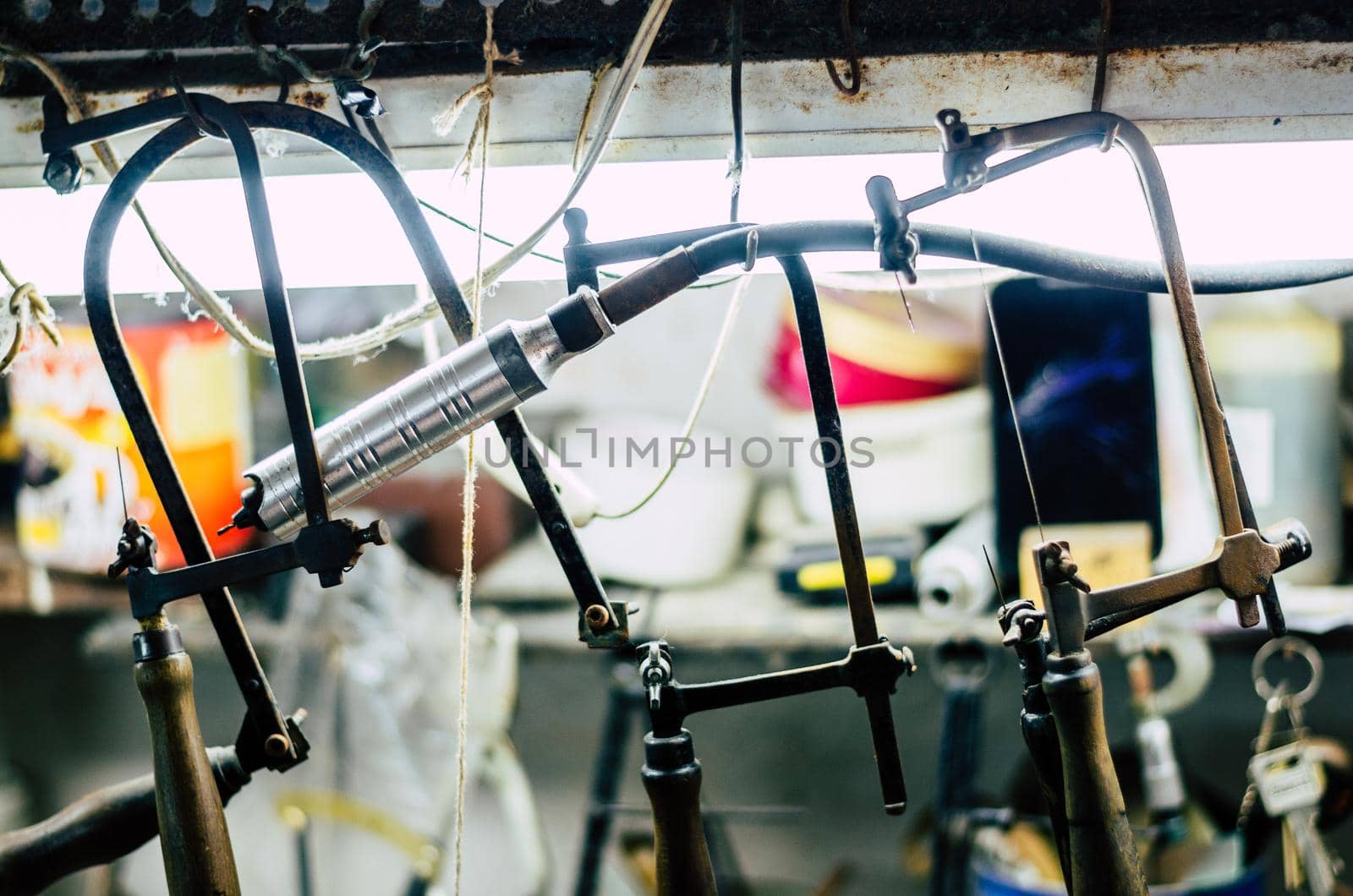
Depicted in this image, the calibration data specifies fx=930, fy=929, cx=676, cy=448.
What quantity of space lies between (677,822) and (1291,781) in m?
1.30

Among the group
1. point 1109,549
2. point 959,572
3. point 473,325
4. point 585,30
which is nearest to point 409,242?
point 473,325

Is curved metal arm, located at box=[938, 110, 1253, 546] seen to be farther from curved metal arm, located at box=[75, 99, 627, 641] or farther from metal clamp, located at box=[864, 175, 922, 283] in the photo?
curved metal arm, located at box=[75, 99, 627, 641]

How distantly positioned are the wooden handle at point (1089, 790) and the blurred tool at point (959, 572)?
1.07 metres

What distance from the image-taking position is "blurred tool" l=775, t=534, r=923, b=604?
1554 millimetres

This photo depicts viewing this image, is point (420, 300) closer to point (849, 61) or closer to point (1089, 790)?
point (849, 61)

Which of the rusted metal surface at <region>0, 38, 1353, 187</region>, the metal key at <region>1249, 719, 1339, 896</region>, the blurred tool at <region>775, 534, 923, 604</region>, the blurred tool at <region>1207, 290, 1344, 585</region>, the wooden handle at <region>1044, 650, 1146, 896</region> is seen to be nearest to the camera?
the wooden handle at <region>1044, 650, 1146, 896</region>

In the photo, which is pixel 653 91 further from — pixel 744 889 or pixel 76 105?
pixel 744 889

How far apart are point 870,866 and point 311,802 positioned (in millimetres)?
1030

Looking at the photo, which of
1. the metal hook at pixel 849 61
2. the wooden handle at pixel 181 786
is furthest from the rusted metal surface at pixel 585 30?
the wooden handle at pixel 181 786

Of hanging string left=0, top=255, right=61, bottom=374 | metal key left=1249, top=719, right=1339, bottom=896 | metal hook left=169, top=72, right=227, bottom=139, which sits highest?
metal hook left=169, top=72, right=227, bottom=139

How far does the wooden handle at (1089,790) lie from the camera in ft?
1.28

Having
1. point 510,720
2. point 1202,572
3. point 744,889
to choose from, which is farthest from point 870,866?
point 1202,572

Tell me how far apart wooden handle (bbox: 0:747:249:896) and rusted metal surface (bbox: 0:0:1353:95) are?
1.23 feet

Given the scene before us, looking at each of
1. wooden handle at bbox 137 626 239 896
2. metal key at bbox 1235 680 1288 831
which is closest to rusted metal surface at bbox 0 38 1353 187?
wooden handle at bbox 137 626 239 896
